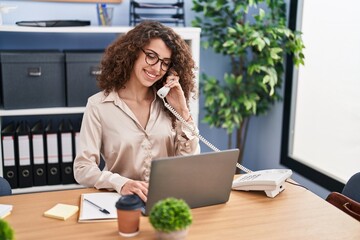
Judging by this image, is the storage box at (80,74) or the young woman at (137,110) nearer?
the young woman at (137,110)

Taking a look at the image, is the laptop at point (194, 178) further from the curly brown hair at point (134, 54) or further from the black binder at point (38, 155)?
the black binder at point (38, 155)

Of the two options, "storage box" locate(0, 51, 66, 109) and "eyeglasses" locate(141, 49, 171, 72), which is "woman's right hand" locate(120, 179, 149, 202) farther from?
"storage box" locate(0, 51, 66, 109)

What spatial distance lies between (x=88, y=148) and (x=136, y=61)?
1.44 ft


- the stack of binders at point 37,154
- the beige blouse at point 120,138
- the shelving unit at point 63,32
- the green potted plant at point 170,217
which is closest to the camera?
the green potted plant at point 170,217

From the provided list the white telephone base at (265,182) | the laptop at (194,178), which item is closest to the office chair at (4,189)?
the laptop at (194,178)

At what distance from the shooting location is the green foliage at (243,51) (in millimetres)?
2875

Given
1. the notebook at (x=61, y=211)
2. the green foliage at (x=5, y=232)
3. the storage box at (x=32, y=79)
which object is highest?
the storage box at (x=32, y=79)

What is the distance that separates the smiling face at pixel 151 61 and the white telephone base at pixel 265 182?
22.4 inches

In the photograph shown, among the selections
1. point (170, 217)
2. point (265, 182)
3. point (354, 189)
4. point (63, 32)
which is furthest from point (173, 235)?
point (63, 32)

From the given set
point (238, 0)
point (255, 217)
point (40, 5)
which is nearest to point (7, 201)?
point (255, 217)

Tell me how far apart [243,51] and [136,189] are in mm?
1598

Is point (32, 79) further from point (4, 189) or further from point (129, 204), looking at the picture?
point (129, 204)

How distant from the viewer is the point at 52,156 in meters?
2.72

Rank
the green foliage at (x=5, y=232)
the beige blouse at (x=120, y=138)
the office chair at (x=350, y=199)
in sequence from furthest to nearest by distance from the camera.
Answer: the beige blouse at (x=120, y=138)
the office chair at (x=350, y=199)
the green foliage at (x=5, y=232)
